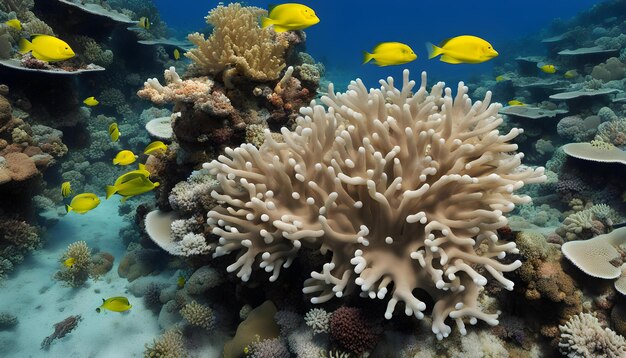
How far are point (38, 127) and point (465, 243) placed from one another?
330 inches

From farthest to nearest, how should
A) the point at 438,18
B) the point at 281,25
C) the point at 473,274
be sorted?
the point at 438,18 < the point at 281,25 < the point at 473,274

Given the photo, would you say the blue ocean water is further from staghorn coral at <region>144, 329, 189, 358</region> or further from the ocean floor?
staghorn coral at <region>144, 329, 189, 358</region>

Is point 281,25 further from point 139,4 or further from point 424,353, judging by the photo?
point 139,4

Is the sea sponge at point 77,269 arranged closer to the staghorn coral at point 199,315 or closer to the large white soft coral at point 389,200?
the staghorn coral at point 199,315

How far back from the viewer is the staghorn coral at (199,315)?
4141 mm

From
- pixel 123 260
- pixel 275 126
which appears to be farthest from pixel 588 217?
pixel 123 260

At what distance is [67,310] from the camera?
5688 millimetres

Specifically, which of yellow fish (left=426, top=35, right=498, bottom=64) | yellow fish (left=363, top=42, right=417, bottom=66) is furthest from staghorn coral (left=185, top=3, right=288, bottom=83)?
yellow fish (left=426, top=35, right=498, bottom=64)

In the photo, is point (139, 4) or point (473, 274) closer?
point (473, 274)

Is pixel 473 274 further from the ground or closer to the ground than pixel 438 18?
further from the ground

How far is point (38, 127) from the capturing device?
762 cm

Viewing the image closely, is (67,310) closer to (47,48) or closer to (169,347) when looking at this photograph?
(169,347)

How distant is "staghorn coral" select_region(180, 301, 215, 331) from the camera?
4.14m

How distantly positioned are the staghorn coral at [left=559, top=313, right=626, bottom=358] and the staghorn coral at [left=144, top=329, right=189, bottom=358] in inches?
145
